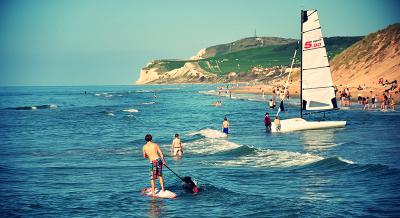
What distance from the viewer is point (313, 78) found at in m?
44.1

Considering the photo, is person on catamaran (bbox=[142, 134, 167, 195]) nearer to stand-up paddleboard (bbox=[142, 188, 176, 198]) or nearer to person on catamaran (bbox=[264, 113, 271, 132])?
stand-up paddleboard (bbox=[142, 188, 176, 198])

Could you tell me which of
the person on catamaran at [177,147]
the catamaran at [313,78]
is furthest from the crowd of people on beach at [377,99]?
the person on catamaran at [177,147]

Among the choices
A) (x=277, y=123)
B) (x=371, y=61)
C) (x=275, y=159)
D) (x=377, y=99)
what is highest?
(x=371, y=61)

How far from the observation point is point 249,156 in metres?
30.2

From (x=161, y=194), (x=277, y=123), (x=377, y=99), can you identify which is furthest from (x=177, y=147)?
(x=377, y=99)

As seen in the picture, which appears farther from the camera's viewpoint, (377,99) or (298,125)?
(377,99)

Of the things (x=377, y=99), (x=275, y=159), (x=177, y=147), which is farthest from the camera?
(x=377, y=99)

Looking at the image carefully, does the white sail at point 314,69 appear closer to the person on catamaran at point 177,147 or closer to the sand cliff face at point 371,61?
the person on catamaran at point 177,147

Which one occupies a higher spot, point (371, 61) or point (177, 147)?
point (371, 61)

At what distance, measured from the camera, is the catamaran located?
140ft

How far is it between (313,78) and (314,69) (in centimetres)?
71

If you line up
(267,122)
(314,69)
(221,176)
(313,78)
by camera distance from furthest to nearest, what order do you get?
(313,78), (314,69), (267,122), (221,176)

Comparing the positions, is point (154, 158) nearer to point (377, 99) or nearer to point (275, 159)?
point (275, 159)

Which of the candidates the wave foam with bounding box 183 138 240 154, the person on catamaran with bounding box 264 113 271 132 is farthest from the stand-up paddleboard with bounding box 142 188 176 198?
the person on catamaran with bounding box 264 113 271 132
